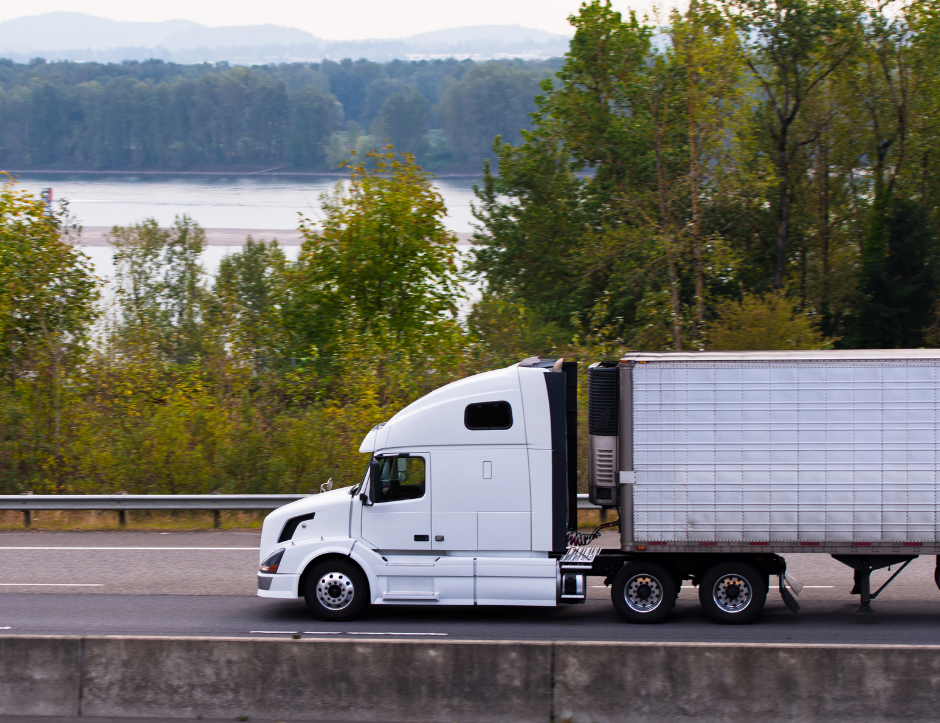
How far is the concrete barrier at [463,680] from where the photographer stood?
7234 millimetres

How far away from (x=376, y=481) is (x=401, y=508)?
0.40 metres

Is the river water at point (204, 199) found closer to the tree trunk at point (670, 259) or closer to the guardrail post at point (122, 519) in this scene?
the tree trunk at point (670, 259)

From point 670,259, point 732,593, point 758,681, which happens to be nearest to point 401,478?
point 732,593

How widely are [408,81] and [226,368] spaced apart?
96.9m

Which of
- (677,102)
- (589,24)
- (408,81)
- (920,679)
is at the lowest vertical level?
(920,679)

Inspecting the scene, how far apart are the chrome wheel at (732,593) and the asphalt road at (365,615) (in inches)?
8.8

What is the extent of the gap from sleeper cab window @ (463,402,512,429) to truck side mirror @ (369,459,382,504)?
3.45 ft

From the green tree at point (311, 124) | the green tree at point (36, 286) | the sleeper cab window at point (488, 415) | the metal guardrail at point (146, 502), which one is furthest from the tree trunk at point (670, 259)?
the green tree at point (311, 124)

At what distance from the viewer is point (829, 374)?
30.8 feet

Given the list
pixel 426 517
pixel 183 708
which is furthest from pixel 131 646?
pixel 426 517

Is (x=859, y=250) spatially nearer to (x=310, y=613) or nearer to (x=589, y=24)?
(x=589, y=24)

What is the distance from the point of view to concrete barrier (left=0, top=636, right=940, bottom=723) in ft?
23.7

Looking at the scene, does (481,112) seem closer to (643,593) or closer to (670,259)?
(670,259)

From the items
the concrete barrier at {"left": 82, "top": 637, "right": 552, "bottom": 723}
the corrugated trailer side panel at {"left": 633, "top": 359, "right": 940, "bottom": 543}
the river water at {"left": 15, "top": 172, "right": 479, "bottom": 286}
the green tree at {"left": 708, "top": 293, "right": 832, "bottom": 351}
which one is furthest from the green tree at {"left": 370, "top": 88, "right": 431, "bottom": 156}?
the concrete barrier at {"left": 82, "top": 637, "right": 552, "bottom": 723}
